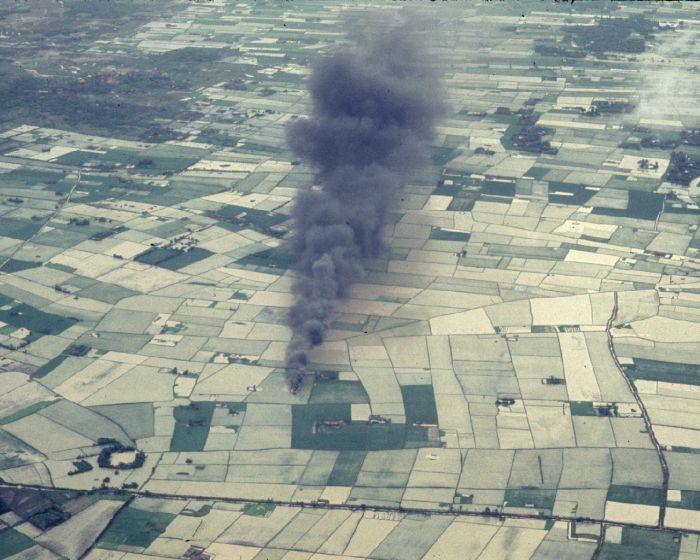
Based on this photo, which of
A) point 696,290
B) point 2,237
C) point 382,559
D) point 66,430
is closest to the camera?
point 382,559

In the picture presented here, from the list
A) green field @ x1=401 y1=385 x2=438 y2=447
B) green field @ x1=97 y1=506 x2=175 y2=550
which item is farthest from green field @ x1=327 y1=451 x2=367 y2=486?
green field @ x1=97 y1=506 x2=175 y2=550

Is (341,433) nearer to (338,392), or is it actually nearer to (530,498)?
(338,392)

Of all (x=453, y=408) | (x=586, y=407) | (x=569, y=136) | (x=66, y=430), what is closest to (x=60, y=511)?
(x=66, y=430)

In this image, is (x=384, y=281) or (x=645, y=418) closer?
(x=645, y=418)

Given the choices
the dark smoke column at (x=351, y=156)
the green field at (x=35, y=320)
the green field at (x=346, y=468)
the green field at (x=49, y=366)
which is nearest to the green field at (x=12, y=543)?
the green field at (x=49, y=366)

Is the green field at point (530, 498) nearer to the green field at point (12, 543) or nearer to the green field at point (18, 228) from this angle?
the green field at point (12, 543)

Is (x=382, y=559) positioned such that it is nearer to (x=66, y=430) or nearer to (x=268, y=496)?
(x=268, y=496)

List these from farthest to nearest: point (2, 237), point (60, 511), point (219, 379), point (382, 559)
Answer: point (2, 237) < point (219, 379) < point (60, 511) < point (382, 559)
